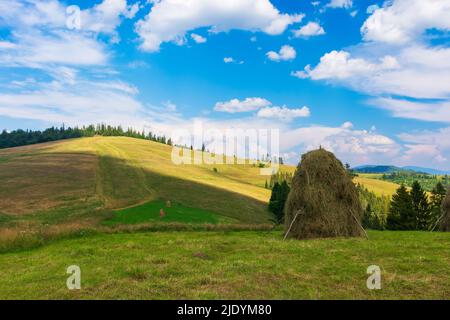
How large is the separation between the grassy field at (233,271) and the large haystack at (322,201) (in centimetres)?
255

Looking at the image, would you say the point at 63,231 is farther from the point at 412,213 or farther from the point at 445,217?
the point at 412,213

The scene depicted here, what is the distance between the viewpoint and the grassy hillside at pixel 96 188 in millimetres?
57938

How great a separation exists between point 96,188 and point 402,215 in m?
57.4

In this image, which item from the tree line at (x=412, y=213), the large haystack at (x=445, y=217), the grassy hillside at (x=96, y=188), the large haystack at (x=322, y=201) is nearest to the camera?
the large haystack at (x=322, y=201)

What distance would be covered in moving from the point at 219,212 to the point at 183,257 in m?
52.7

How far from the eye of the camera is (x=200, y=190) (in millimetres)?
84312

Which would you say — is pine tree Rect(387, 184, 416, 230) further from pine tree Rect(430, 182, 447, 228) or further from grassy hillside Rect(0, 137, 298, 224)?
grassy hillside Rect(0, 137, 298, 224)

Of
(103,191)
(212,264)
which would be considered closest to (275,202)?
(103,191)

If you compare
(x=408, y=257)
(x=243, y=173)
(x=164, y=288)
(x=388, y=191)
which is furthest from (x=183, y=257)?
(x=388, y=191)

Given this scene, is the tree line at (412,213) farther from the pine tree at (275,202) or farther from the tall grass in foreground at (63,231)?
the tall grass in foreground at (63,231)

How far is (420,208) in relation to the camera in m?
56.6

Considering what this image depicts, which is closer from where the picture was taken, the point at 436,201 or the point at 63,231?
the point at 63,231

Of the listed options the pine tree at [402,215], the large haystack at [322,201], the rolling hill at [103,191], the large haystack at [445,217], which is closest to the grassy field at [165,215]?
the rolling hill at [103,191]

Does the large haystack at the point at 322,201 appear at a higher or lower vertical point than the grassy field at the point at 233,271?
higher
